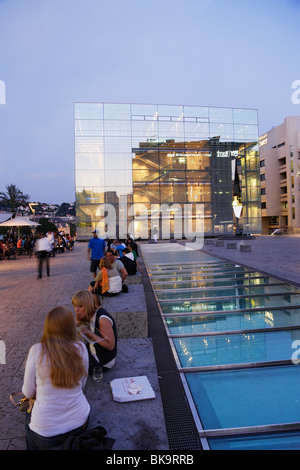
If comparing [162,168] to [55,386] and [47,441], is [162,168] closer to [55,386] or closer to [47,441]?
[55,386]

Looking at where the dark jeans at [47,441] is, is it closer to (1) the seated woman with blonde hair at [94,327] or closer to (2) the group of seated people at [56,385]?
(2) the group of seated people at [56,385]

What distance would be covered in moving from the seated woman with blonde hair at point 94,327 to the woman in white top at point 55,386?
927mm

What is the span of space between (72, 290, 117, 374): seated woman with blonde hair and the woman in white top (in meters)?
0.93

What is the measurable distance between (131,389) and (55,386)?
1080 millimetres

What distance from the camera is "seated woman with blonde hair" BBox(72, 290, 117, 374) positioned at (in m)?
3.20

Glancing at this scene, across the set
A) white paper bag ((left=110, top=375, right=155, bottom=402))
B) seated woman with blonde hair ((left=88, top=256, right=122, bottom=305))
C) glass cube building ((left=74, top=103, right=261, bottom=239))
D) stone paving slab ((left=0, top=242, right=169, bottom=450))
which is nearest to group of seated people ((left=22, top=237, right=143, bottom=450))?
stone paving slab ((left=0, top=242, right=169, bottom=450))

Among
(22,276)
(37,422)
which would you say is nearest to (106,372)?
(37,422)

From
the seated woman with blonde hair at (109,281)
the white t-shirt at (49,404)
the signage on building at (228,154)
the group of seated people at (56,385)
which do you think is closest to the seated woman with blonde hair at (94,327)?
the group of seated people at (56,385)

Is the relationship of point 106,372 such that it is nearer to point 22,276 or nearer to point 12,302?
point 12,302

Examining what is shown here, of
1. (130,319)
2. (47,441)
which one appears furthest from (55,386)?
(130,319)

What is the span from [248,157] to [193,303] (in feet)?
128

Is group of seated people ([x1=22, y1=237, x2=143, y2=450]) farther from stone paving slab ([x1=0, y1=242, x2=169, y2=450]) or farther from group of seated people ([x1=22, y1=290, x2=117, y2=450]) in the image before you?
stone paving slab ([x1=0, y1=242, x2=169, y2=450])

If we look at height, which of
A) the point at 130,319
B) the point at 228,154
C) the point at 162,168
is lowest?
the point at 130,319

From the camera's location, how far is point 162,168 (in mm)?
39344
